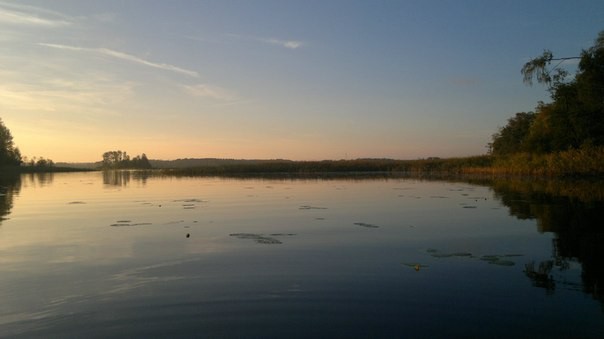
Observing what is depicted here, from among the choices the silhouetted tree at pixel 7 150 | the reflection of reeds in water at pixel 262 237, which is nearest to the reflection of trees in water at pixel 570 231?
the reflection of reeds in water at pixel 262 237

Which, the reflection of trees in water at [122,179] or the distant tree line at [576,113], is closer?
the distant tree line at [576,113]

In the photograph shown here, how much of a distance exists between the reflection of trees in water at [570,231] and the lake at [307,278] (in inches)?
2.1

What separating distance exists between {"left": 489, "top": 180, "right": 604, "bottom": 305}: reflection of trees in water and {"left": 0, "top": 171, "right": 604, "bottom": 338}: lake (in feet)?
0.18

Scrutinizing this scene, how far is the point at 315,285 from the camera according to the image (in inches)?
315

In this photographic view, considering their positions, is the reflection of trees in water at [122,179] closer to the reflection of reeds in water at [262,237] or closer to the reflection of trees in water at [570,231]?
the reflection of reeds in water at [262,237]

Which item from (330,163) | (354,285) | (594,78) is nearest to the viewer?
(354,285)

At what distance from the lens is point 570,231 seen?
13.3 metres

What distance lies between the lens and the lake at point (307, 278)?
6.15 metres

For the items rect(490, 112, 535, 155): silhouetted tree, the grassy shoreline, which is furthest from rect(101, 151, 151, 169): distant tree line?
rect(490, 112, 535, 155): silhouetted tree

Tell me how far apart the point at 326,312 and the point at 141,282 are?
373 centimetres

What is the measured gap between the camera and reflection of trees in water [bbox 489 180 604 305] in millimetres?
8391

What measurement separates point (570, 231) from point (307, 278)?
8.90 metres

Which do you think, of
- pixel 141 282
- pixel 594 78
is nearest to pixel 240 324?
pixel 141 282

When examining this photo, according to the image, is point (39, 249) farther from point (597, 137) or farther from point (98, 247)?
point (597, 137)
